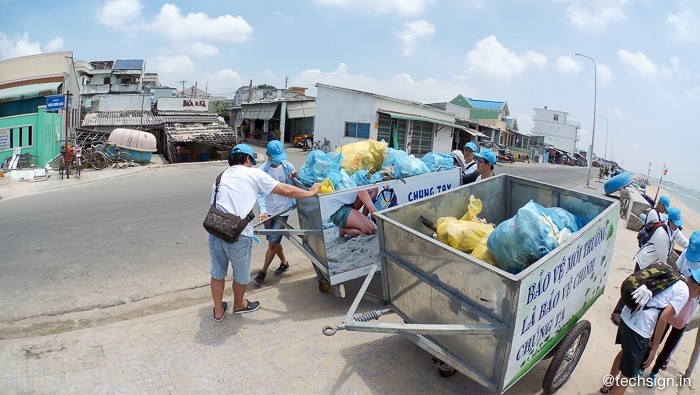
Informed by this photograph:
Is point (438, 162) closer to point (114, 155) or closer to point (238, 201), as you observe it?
point (238, 201)

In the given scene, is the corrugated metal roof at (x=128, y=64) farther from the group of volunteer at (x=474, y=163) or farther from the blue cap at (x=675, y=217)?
the blue cap at (x=675, y=217)

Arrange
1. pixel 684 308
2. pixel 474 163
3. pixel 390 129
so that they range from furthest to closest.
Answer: pixel 390 129 → pixel 474 163 → pixel 684 308

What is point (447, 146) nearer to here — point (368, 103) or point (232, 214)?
point (368, 103)

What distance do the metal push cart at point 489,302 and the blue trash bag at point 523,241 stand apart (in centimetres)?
13

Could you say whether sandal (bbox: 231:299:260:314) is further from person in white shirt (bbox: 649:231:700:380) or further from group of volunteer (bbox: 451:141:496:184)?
person in white shirt (bbox: 649:231:700:380)

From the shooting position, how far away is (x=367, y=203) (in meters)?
4.09

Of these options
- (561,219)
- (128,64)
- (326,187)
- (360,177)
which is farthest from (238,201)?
(128,64)

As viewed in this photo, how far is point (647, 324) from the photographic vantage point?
286cm

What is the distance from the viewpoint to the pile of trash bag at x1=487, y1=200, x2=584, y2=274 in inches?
108

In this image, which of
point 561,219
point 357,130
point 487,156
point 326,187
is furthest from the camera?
point 357,130

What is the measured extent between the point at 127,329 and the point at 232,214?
1.47 metres

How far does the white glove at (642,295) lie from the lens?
2791 millimetres

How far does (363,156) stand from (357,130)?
19086 millimetres

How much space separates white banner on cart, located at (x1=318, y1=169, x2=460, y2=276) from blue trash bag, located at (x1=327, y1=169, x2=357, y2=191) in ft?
0.76
